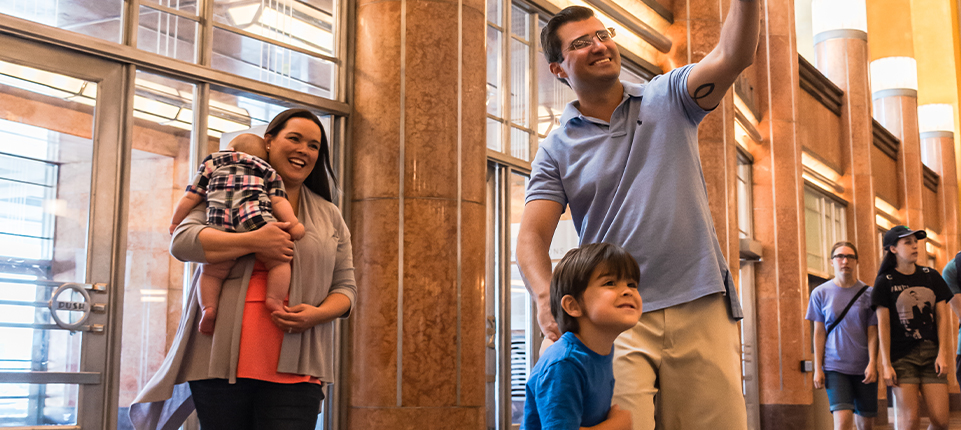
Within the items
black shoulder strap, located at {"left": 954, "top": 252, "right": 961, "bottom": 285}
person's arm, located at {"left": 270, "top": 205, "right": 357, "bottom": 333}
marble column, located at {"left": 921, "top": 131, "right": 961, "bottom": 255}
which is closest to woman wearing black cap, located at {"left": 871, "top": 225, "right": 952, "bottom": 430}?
black shoulder strap, located at {"left": 954, "top": 252, "right": 961, "bottom": 285}

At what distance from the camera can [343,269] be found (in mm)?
3482

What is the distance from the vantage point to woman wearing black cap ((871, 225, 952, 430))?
697cm

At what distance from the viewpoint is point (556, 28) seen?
2910 millimetres

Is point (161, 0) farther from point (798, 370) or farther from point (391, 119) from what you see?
point (798, 370)

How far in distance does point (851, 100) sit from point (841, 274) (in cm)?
1257

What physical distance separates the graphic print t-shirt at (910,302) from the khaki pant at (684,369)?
5100mm

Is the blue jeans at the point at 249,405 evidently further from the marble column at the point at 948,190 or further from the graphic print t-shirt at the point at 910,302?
the marble column at the point at 948,190

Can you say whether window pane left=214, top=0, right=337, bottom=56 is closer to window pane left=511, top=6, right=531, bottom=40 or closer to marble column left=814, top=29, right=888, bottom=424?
window pane left=511, top=6, right=531, bottom=40

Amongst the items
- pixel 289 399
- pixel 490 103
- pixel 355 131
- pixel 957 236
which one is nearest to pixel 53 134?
pixel 355 131

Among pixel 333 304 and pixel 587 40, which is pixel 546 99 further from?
pixel 587 40

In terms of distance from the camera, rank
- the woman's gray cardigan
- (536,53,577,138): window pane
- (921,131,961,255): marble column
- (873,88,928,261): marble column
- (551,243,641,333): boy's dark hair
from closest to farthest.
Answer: (551,243,641,333): boy's dark hair
the woman's gray cardigan
(536,53,577,138): window pane
(873,88,928,261): marble column
(921,131,961,255): marble column

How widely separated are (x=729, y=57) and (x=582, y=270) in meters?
0.71

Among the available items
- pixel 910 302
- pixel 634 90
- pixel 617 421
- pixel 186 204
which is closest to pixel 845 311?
pixel 910 302

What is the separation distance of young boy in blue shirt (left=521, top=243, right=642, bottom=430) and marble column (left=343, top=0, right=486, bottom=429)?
3.73 meters
